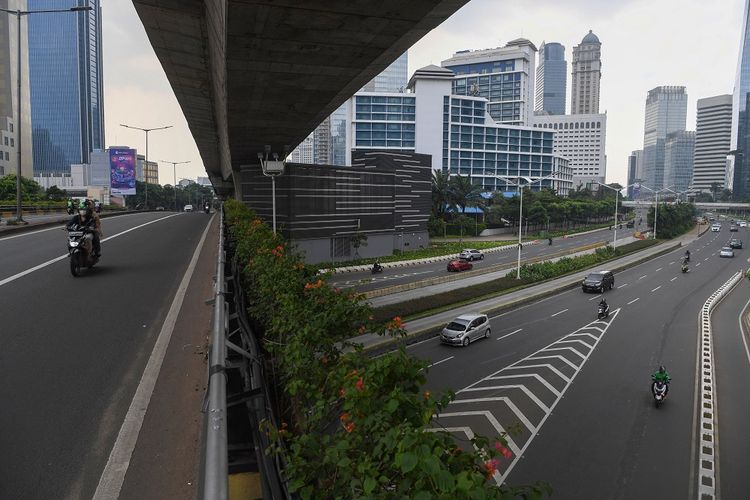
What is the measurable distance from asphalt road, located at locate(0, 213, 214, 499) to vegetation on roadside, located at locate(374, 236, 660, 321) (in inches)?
457

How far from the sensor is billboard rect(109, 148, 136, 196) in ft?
211

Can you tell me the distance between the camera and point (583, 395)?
1714cm

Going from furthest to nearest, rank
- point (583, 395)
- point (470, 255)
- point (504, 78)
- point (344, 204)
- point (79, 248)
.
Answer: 1. point (504, 78)
2. point (470, 255)
3. point (344, 204)
4. point (583, 395)
5. point (79, 248)

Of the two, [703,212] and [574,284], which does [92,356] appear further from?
[703,212]

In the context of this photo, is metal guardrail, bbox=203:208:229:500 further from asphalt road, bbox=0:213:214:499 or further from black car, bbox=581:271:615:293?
black car, bbox=581:271:615:293

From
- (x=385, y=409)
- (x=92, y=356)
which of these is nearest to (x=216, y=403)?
(x=385, y=409)

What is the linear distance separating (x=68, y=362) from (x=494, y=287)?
3278 cm

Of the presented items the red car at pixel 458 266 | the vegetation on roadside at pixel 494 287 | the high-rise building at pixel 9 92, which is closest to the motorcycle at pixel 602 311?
the vegetation on roadside at pixel 494 287

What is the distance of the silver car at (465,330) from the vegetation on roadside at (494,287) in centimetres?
367

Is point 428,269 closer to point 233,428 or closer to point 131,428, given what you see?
point 131,428

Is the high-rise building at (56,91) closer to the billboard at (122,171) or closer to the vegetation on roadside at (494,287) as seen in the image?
the billboard at (122,171)

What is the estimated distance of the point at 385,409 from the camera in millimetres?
3215

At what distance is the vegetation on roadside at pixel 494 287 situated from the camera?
93.3 feet

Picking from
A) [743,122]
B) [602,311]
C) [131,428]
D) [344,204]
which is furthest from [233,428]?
[743,122]
